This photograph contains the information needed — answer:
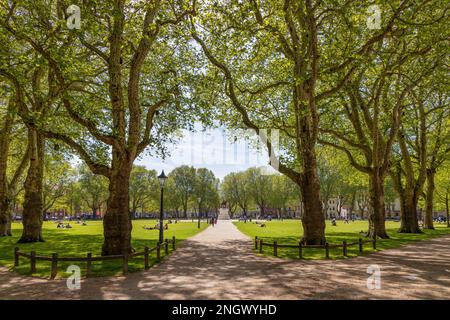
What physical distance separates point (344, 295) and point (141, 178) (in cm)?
9032

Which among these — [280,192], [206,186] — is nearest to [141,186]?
[206,186]

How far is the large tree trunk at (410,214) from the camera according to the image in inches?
1325

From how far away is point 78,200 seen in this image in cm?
9312

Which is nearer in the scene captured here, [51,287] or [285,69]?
[51,287]

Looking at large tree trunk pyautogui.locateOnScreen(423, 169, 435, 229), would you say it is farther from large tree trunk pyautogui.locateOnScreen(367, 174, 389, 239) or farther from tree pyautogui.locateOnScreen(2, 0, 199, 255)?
tree pyautogui.locateOnScreen(2, 0, 199, 255)

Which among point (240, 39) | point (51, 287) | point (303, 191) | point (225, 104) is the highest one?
point (240, 39)

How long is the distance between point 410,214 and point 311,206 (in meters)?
21.1

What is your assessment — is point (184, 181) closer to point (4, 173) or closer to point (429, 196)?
point (429, 196)

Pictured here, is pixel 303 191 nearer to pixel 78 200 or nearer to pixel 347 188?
pixel 347 188

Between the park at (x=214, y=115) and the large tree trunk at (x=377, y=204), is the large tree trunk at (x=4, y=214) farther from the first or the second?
the large tree trunk at (x=377, y=204)

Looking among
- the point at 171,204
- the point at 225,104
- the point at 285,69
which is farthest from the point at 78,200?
the point at 285,69

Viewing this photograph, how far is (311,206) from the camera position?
18.4 m

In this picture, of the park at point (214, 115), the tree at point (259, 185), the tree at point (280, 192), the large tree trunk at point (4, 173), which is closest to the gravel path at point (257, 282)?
the park at point (214, 115)

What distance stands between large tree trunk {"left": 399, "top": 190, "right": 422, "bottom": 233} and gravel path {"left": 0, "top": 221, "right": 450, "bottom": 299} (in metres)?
20.7
